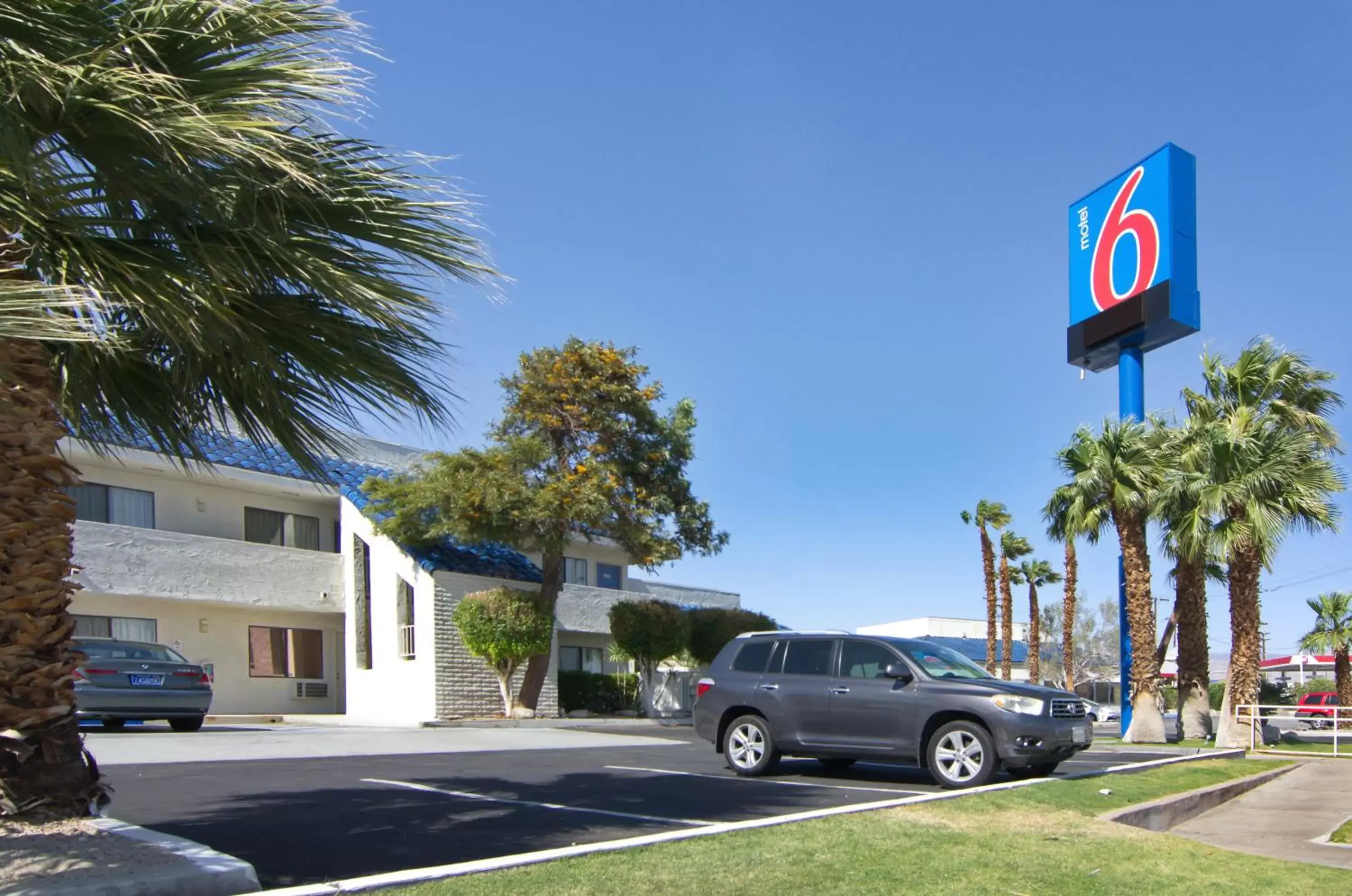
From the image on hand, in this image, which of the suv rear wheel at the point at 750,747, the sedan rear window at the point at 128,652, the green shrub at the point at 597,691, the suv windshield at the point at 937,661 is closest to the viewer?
the suv windshield at the point at 937,661

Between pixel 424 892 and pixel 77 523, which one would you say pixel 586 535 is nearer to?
pixel 77 523

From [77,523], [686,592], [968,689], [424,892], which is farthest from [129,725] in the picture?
[686,592]

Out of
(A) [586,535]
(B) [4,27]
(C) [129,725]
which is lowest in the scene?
(C) [129,725]

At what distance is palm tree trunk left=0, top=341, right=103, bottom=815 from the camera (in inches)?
254

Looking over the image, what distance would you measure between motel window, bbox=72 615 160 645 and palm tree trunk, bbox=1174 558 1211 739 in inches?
878

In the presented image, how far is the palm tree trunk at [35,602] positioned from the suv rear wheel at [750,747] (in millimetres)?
7568

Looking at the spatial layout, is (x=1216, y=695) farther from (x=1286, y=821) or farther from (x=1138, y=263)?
(x=1286, y=821)

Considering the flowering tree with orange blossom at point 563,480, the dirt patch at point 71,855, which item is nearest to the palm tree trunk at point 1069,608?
the flowering tree with orange blossom at point 563,480

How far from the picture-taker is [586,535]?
25.3 meters

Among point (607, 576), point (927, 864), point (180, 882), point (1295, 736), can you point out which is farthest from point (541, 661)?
point (1295, 736)

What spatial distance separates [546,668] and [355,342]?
1977 cm

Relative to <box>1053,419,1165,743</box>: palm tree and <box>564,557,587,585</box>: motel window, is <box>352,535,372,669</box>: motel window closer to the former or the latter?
<box>564,557,587,585</box>: motel window

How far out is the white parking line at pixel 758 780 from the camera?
464 inches

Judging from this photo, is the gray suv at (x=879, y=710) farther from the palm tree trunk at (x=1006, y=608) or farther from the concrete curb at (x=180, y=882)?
the palm tree trunk at (x=1006, y=608)
